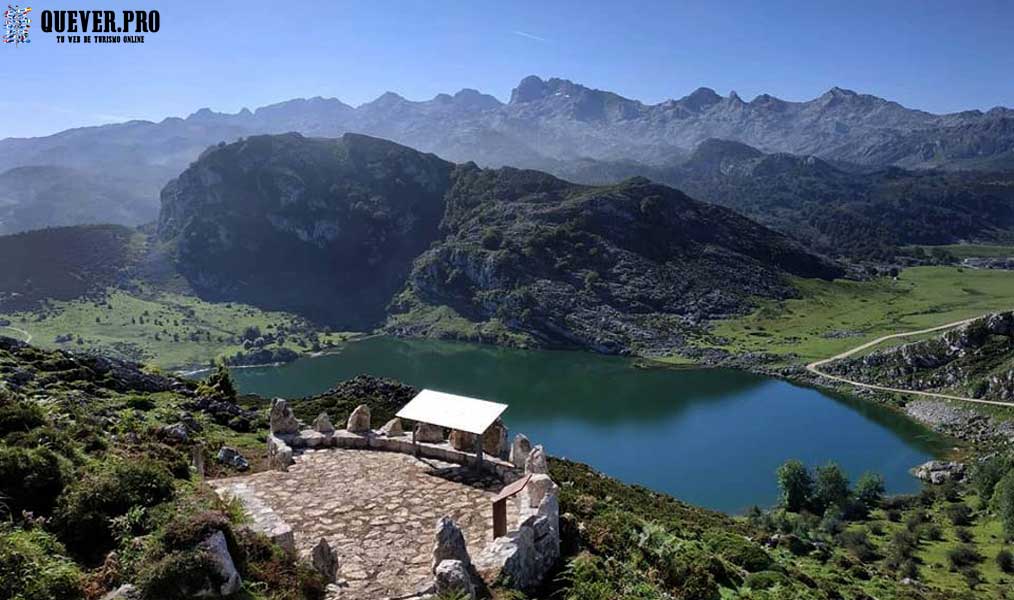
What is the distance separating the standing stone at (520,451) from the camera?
20172 mm

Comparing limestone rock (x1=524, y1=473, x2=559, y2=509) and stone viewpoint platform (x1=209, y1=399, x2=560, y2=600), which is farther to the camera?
limestone rock (x1=524, y1=473, x2=559, y2=509)

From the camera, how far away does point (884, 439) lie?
338 feet

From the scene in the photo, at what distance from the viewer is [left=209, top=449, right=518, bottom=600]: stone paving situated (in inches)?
578

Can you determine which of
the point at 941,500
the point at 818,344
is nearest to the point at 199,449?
the point at 941,500

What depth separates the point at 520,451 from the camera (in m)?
20.3

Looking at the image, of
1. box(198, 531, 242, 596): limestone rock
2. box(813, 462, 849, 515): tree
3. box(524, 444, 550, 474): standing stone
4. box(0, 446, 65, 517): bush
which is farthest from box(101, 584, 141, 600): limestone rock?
box(813, 462, 849, 515): tree

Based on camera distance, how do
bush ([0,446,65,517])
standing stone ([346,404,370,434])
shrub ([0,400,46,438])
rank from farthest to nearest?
1. standing stone ([346,404,370,434])
2. shrub ([0,400,46,438])
3. bush ([0,446,65,517])

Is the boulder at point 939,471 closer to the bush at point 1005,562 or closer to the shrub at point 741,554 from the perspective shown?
the bush at point 1005,562

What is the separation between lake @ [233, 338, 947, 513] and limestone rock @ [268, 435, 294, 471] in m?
63.4

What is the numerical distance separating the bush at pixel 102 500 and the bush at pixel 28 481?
47 cm

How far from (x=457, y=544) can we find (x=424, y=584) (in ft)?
3.27

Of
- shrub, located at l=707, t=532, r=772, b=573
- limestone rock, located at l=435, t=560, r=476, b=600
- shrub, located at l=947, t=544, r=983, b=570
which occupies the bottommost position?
shrub, located at l=947, t=544, r=983, b=570

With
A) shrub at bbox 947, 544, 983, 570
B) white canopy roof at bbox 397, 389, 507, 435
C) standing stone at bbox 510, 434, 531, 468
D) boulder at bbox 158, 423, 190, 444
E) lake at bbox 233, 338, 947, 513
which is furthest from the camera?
lake at bbox 233, 338, 947, 513

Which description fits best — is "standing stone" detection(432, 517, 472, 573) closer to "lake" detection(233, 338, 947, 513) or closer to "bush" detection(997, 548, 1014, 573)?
"bush" detection(997, 548, 1014, 573)
